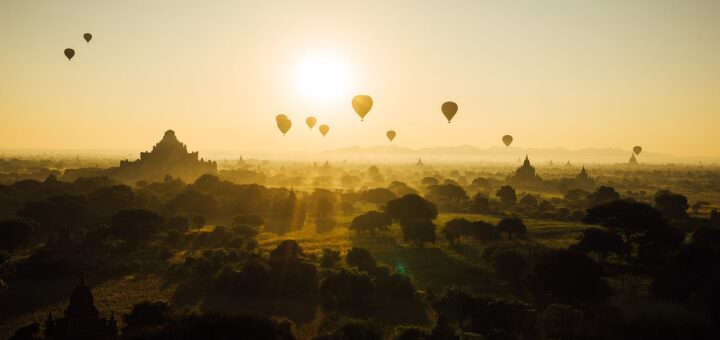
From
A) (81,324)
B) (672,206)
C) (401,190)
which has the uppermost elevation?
(672,206)

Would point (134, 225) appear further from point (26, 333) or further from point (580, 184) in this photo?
point (580, 184)

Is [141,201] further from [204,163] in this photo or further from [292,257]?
[204,163]

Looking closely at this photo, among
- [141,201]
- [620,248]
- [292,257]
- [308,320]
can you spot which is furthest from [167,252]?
[620,248]

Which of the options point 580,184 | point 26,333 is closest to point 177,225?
point 26,333

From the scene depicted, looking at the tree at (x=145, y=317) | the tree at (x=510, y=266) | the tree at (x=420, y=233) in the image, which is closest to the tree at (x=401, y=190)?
the tree at (x=420, y=233)

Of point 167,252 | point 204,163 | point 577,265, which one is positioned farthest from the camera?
point 204,163

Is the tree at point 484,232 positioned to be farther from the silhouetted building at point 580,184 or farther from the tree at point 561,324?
the silhouetted building at point 580,184
